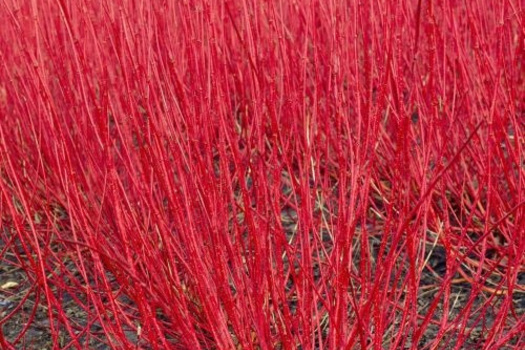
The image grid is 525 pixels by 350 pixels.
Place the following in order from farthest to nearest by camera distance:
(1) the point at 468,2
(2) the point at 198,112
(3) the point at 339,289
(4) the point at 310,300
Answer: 1. (1) the point at 468,2
2. (2) the point at 198,112
3. (4) the point at 310,300
4. (3) the point at 339,289

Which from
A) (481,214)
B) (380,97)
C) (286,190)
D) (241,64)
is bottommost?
(286,190)

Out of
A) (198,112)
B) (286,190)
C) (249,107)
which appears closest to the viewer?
(198,112)

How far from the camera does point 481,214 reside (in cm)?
270

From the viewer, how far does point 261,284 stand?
5.98 feet

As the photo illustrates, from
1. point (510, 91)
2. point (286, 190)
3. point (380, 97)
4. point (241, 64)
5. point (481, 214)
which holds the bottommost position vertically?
point (286, 190)

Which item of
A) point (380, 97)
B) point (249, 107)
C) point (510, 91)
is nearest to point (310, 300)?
point (380, 97)

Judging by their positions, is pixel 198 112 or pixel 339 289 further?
pixel 198 112

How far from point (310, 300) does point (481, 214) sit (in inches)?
46.5

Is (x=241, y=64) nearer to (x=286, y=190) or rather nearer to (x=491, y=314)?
(x=286, y=190)

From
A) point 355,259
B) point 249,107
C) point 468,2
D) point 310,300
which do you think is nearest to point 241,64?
point 249,107

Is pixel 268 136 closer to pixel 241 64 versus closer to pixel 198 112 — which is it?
pixel 241 64

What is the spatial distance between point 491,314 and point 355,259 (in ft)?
1.87

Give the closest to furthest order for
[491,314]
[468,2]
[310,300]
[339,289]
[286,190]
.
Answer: [339,289]
[310,300]
[468,2]
[491,314]
[286,190]

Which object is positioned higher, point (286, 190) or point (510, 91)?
point (510, 91)
